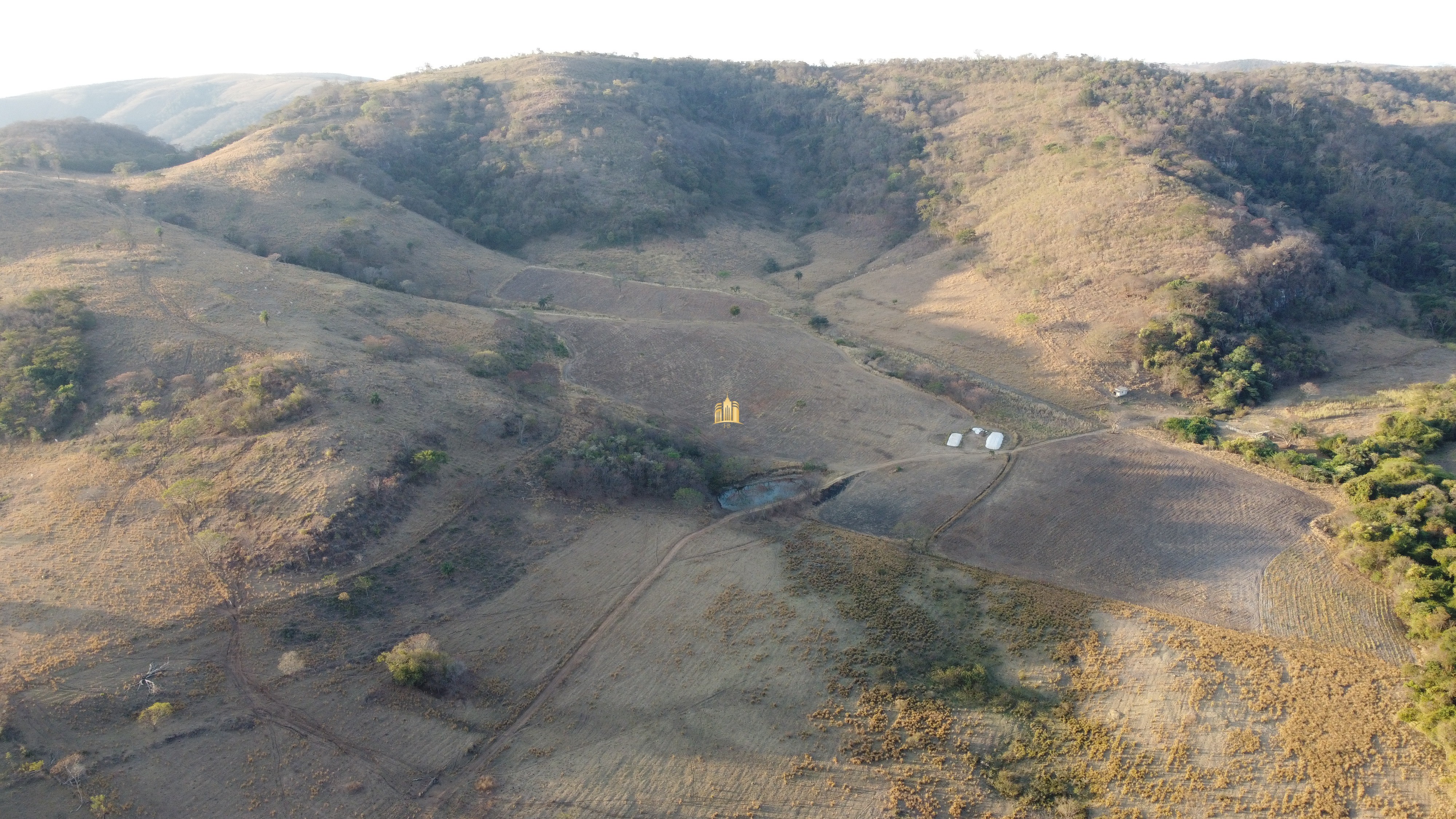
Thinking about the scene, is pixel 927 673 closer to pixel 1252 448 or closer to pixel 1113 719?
pixel 1113 719

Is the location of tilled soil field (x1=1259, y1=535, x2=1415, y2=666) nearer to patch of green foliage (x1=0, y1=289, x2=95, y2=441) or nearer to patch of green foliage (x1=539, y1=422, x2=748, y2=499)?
patch of green foliage (x1=539, y1=422, x2=748, y2=499)

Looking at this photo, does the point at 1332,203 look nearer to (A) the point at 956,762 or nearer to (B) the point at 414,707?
(A) the point at 956,762

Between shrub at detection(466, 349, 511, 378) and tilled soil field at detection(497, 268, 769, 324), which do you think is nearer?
shrub at detection(466, 349, 511, 378)

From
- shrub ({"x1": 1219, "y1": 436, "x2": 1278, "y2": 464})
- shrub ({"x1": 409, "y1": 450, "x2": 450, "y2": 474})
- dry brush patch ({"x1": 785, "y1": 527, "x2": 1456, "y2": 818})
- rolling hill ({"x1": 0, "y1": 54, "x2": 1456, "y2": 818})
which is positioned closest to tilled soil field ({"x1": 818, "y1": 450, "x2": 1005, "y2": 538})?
rolling hill ({"x1": 0, "y1": 54, "x2": 1456, "y2": 818})

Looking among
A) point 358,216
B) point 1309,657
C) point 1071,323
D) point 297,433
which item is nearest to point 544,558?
point 297,433

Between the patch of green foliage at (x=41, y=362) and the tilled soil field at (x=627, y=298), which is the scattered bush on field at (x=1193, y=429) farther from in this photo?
the patch of green foliage at (x=41, y=362)

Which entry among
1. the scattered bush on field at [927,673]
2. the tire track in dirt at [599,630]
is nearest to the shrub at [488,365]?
the tire track in dirt at [599,630]

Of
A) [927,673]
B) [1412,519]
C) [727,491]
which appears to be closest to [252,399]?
[727,491]
